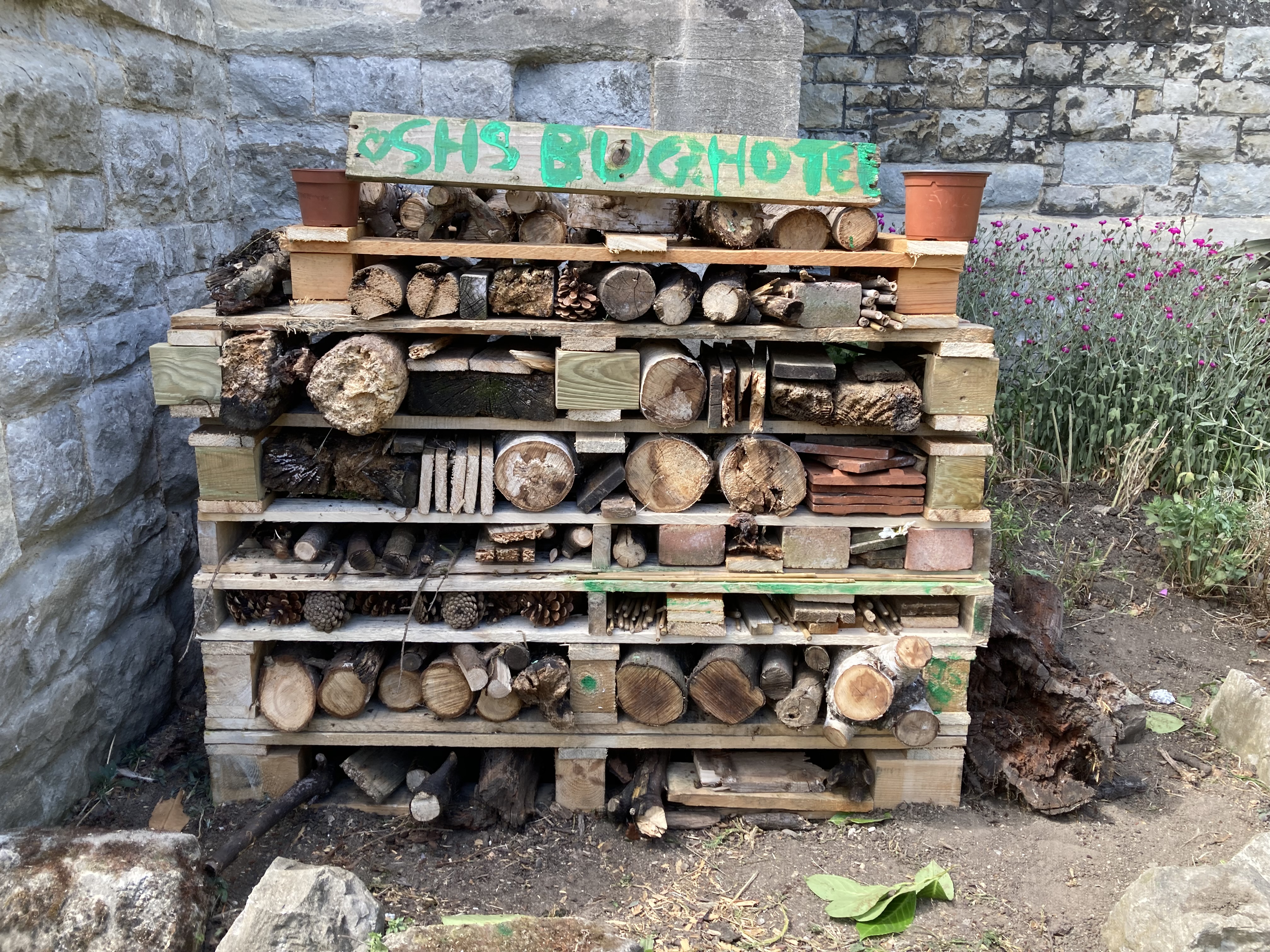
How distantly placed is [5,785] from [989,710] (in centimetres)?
316

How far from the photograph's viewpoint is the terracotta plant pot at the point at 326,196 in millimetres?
2842

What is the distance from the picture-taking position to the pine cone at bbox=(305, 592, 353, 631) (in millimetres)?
3059

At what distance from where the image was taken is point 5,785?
108 inches

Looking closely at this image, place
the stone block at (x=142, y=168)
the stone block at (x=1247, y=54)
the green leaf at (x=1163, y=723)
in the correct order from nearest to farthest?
the stone block at (x=142, y=168) < the green leaf at (x=1163, y=723) < the stone block at (x=1247, y=54)

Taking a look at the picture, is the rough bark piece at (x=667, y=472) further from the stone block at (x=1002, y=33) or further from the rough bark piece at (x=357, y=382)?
the stone block at (x=1002, y=33)

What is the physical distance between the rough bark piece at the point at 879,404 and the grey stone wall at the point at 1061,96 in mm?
3671

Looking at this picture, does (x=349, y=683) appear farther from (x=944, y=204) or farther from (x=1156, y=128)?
(x=1156, y=128)

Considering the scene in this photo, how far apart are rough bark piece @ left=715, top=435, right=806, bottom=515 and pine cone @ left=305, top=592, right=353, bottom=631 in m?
1.26

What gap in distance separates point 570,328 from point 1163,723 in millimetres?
2782

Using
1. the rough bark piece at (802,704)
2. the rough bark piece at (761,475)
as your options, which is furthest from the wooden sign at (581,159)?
the rough bark piece at (802,704)

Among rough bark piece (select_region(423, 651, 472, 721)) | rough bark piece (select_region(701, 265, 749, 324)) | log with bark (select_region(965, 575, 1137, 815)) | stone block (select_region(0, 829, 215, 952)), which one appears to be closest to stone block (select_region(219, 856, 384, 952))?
stone block (select_region(0, 829, 215, 952))

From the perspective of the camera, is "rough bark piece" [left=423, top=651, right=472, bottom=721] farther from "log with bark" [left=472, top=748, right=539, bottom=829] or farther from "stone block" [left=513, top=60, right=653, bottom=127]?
"stone block" [left=513, top=60, right=653, bottom=127]

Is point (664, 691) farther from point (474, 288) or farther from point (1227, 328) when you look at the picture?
point (1227, 328)

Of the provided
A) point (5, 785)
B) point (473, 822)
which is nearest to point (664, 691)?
point (473, 822)
